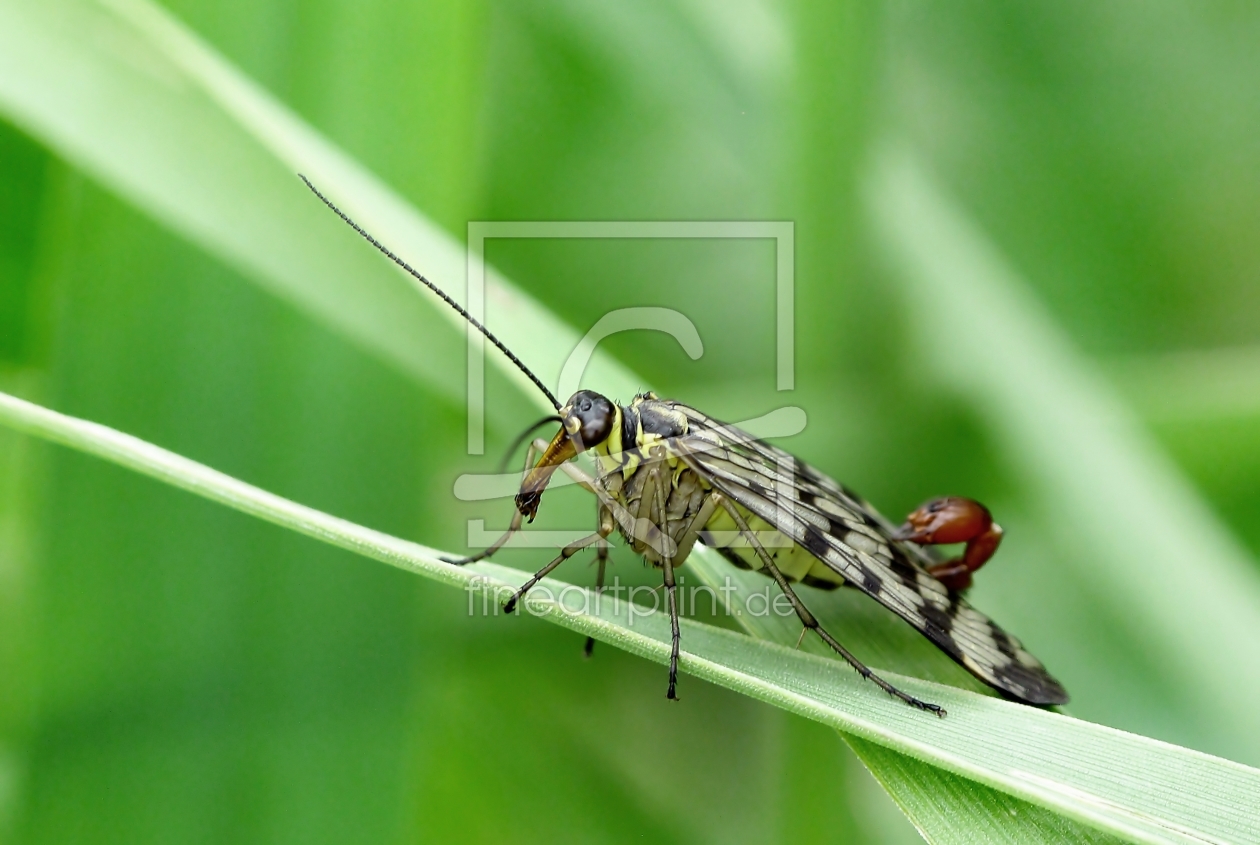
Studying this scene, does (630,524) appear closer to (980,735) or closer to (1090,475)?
(980,735)

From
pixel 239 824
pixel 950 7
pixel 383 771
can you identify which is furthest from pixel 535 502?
pixel 950 7

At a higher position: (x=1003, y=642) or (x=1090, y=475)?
(x=1090, y=475)

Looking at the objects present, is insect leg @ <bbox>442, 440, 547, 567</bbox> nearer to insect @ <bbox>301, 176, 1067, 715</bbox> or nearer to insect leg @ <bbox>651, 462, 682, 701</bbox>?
insect @ <bbox>301, 176, 1067, 715</bbox>

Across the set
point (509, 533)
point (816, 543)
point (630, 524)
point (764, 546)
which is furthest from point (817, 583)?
point (509, 533)

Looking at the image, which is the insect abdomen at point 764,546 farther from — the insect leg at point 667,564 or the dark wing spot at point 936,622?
the dark wing spot at point 936,622

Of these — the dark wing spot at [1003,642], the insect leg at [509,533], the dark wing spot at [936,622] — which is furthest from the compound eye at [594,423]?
the dark wing spot at [1003,642]

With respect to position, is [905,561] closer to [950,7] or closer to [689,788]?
[689,788]
